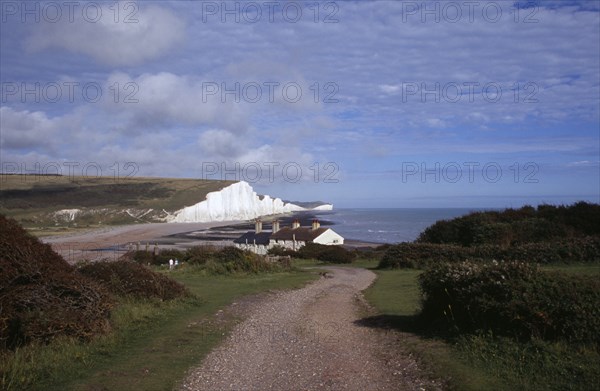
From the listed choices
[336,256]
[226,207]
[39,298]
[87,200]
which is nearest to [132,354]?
[39,298]

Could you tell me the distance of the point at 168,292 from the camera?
15805 mm

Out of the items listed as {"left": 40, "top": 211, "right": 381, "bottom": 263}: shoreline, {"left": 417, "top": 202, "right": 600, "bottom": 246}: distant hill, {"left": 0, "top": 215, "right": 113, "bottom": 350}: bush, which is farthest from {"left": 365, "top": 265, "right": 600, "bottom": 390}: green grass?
{"left": 417, "top": 202, "right": 600, "bottom": 246}: distant hill

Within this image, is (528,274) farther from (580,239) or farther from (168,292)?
(580,239)

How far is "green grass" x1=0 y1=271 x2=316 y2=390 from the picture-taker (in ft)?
25.5

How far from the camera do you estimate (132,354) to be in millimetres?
9445

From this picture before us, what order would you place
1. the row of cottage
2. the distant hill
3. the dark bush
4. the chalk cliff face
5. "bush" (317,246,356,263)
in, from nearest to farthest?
the dark bush → the distant hill → "bush" (317,246,356,263) → the row of cottage → the chalk cliff face

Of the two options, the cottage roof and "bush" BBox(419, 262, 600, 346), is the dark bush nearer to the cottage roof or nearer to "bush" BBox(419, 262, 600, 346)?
"bush" BBox(419, 262, 600, 346)

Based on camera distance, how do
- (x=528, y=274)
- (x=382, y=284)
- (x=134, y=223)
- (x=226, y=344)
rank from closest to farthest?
1. (x=528, y=274)
2. (x=226, y=344)
3. (x=382, y=284)
4. (x=134, y=223)

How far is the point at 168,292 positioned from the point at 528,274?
32.8 feet

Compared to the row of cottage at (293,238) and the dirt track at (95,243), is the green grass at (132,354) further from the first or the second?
the row of cottage at (293,238)

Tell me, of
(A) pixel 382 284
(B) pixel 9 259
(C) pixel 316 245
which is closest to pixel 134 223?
(C) pixel 316 245

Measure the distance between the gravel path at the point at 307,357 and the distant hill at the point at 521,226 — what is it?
20.6 metres

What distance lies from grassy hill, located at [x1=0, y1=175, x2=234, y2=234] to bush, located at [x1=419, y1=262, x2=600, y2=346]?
8644 cm

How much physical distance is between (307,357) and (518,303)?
140 inches
